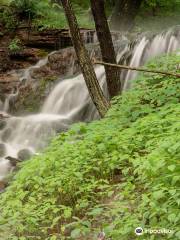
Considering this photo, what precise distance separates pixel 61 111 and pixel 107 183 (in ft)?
26.1

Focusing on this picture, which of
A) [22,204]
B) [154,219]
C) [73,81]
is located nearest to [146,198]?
[154,219]

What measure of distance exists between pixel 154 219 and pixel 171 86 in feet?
11.4

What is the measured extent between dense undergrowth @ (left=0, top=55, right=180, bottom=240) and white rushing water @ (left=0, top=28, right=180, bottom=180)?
5.03 metres

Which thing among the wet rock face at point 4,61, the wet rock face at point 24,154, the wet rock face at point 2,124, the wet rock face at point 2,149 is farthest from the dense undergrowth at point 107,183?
the wet rock face at point 4,61

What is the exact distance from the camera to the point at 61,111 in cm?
1322

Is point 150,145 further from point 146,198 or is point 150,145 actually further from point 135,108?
point 135,108

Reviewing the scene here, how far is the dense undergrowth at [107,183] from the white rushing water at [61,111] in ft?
16.5

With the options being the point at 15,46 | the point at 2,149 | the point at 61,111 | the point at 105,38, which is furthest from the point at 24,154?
the point at 15,46

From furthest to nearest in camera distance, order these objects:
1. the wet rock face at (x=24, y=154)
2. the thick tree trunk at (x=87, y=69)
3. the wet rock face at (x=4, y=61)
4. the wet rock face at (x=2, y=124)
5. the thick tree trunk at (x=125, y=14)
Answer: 1. the thick tree trunk at (x=125, y=14)
2. the wet rock face at (x=4, y=61)
3. the wet rock face at (x=2, y=124)
4. the wet rock face at (x=24, y=154)
5. the thick tree trunk at (x=87, y=69)

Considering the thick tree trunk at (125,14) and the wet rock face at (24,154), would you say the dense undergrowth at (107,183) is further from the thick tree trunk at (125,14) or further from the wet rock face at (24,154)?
the thick tree trunk at (125,14)

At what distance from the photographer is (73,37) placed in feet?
27.7

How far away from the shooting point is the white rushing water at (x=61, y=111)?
468 inches

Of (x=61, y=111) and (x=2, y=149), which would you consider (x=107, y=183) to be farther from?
(x=61, y=111)

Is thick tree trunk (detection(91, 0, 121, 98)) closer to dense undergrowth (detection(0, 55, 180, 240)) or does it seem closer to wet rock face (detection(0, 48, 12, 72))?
dense undergrowth (detection(0, 55, 180, 240))
